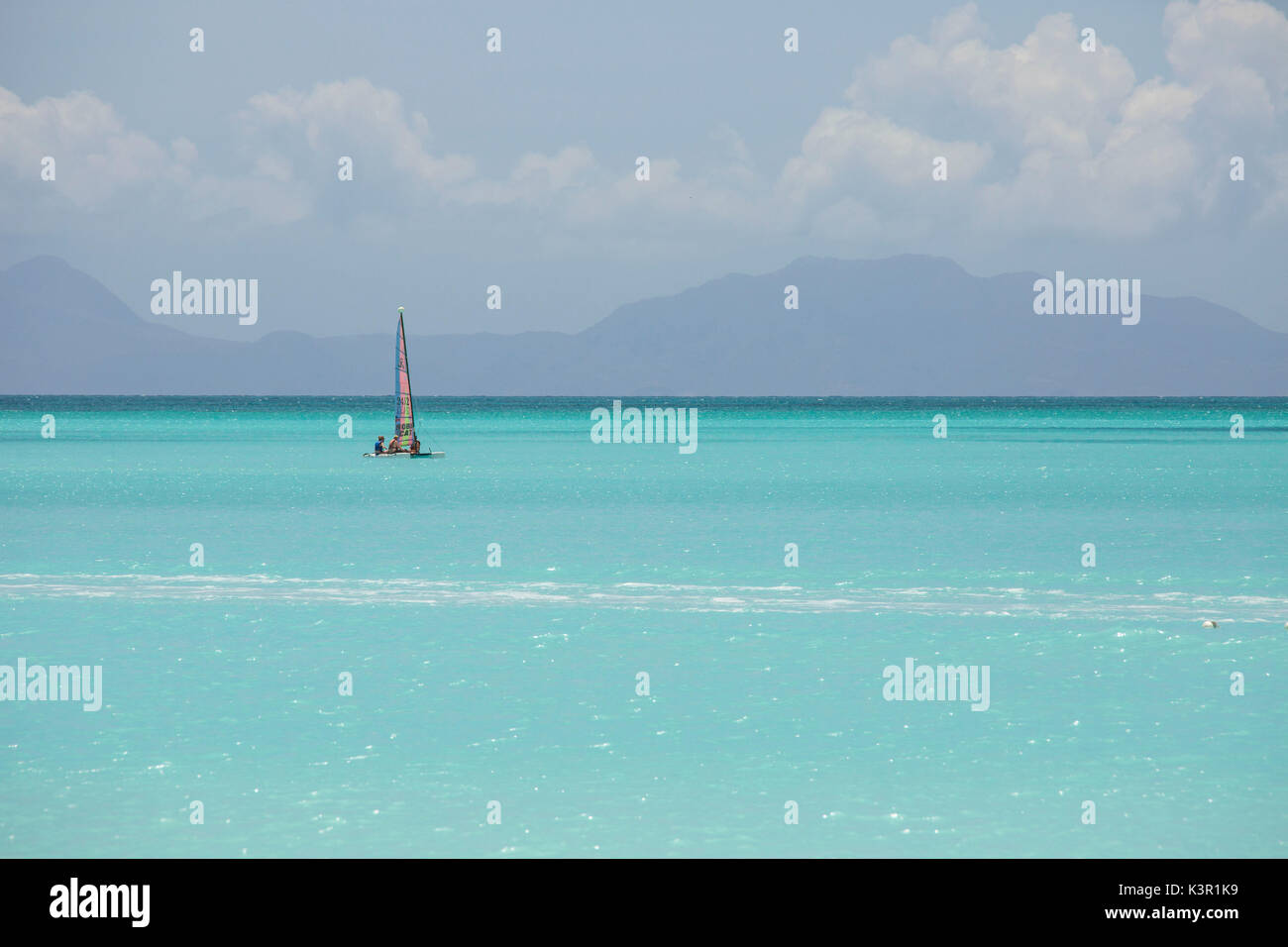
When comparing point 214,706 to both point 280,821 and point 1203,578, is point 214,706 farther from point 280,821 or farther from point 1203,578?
point 1203,578

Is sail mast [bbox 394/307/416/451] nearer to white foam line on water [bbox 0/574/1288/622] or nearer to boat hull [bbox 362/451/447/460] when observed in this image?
boat hull [bbox 362/451/447/460]

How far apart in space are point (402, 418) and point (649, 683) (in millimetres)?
68703

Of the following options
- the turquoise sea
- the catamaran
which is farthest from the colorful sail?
the turquoise sea

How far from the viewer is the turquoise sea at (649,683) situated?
14219mm

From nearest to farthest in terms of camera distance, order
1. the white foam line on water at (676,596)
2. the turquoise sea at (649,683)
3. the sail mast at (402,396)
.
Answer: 1. the turquoise sea at (649,683)
2. the white foam line on water at (676,596)
3. the sail mast at (402,396)

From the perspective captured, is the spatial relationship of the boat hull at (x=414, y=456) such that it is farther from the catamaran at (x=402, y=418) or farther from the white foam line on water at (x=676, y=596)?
the white foam line on water at (x=676, y=596)

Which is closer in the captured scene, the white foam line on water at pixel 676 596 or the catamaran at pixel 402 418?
the white foam line on water at pixel 676 596

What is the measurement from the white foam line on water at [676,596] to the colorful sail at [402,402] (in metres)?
49.7

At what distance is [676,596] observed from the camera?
97.9ft

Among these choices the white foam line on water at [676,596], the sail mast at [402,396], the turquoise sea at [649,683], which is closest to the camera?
the turquoise sea at [649,683]

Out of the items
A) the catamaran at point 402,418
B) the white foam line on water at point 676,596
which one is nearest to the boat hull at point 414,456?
the catamaran at point 402,418
